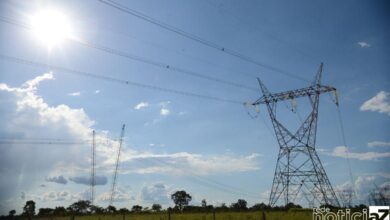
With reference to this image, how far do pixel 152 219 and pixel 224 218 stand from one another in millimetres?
7440

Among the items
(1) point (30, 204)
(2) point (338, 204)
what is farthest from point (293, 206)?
(1) point (30, 204)

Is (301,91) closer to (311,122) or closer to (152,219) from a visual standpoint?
(311,122)

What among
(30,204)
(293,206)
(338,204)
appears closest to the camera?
(338,204)

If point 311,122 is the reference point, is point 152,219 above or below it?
below

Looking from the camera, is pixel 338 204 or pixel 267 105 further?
pixel 267 105

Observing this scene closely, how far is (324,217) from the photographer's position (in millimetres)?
40188

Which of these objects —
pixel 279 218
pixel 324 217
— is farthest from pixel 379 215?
pixel 279 218

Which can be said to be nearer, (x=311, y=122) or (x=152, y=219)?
(x=152, y=219)

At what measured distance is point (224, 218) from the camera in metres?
41.6

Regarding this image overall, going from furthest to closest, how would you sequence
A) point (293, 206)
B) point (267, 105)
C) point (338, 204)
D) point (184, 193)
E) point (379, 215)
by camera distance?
1. point (184, 193)
2. point (293, 206)
3. point (267, 105)
4. point (338, 204)
5. point (379, 215)

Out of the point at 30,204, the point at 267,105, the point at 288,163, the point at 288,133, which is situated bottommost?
the point at 30,204

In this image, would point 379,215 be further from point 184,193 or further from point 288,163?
point 184,193

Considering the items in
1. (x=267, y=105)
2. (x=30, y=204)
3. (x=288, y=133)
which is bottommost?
(x=30, y=204)

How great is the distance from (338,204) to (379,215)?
1692 cm
